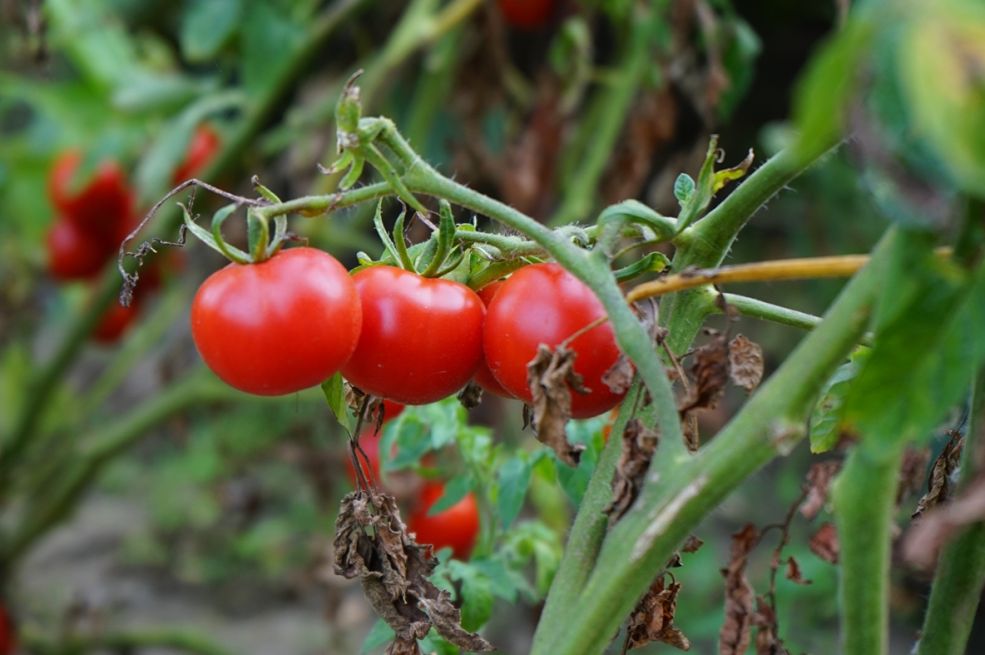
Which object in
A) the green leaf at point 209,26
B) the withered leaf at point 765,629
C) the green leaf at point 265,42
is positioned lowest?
the withered leaf at point 765,629

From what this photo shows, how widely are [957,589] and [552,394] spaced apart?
22 centimetres

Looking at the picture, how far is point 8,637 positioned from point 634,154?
124 centimetres

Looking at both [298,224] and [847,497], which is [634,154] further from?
[847,497]

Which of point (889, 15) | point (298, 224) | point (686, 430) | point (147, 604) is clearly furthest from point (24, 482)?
point (889, 15)

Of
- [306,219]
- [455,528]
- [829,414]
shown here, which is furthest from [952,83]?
[306,219]

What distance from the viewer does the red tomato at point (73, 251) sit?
1.82 m

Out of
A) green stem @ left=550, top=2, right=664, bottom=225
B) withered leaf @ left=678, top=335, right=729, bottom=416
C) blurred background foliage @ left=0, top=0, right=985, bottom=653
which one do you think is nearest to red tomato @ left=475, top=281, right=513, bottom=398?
withered leaf @ left=678, top=335, right=729, bottom=416

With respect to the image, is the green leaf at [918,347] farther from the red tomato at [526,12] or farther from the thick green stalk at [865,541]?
the red tomato at [526,12]

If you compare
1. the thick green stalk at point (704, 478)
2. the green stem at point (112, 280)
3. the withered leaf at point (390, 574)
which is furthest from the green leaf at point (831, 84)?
the green stem at point (112, 280)

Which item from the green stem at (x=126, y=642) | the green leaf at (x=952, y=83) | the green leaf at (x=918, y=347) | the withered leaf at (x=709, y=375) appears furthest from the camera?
the green stem at (x=126, y=642)

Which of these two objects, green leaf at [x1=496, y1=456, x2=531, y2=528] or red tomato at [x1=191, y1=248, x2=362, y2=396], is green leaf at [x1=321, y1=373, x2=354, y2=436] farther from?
green leaf at [x1=496, y1=456, x2=531, y2=528]

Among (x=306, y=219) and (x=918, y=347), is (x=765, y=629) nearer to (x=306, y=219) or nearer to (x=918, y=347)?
(x=918, y=347)

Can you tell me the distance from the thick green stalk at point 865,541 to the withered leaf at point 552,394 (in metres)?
0.12

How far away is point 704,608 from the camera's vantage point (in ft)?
5.77
